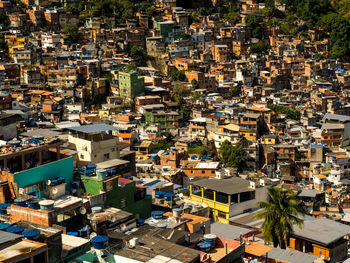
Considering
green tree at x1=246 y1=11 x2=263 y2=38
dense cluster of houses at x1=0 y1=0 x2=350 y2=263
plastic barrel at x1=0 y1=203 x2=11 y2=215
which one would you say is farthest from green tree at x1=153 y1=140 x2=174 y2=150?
green tree at x1=246 y1=11 x2=263 y2=38

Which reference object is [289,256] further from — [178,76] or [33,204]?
[178,76]

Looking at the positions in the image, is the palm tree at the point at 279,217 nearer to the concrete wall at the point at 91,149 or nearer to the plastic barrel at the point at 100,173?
the plastic barrel at the point at 100,173

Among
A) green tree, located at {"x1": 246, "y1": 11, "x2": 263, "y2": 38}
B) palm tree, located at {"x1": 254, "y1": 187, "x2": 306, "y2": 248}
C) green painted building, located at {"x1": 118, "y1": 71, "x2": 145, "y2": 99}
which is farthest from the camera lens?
green tree, located at {"x1": 246, "y1": 11, "x2": 263, "y2": 38}

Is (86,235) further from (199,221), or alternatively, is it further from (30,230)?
(199,221)

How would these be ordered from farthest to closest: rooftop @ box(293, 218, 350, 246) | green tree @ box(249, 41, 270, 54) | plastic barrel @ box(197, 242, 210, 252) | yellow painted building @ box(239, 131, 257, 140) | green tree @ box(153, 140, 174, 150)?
green tree @ box(249, 41, 270, 54) < yellow painted building @ box(239, 131, 257, 140) < green tree @ box(153, 140, 174, 150) < rooftop @ box(293, 218, 350, 246) < plastic barrel @ box(197, 242, 210, 252)

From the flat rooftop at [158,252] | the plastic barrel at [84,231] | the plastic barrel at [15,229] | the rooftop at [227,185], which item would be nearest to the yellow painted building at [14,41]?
the rooftop at [227,185]

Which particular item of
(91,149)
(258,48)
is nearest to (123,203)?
(91,149)

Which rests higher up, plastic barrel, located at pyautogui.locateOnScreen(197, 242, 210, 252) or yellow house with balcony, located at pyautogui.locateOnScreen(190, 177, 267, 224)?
plastic barrel, located at pyautogui.locateOnScreen(197, 242, 210, 252)

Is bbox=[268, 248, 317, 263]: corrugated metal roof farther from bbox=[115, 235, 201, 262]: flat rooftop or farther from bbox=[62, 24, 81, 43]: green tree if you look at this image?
bbox=[62, 24, 81, 43]: green tree
